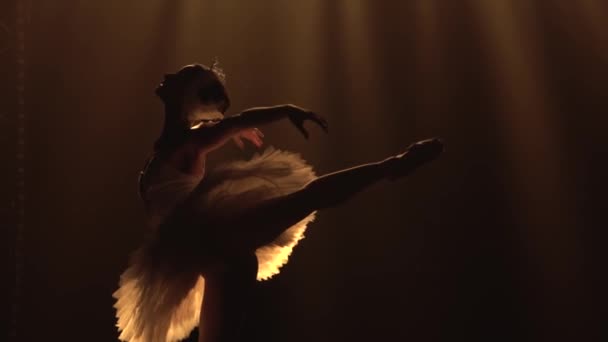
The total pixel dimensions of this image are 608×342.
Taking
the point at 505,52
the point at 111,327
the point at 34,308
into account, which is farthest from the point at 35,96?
the point at 505,52

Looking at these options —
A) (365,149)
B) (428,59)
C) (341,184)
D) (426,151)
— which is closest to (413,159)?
(426,151)

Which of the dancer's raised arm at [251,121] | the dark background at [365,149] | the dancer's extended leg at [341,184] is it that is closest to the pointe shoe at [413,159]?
the dancer's extended leg at [341,184]

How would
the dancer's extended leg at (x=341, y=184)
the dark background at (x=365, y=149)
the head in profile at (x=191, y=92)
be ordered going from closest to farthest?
the dancer's extended leg at (x=341, y=184) < the head in profile at (x=191, y=92) < the dark background at (x=365, y=149)

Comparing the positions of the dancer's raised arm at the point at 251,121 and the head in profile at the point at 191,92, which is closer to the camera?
the dancer's raised arm at the point at 251,121

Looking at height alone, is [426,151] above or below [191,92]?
below

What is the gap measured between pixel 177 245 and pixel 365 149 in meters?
1.10

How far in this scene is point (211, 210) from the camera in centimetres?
92

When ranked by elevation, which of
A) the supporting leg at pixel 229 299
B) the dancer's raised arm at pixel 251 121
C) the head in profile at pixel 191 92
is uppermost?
the head in profile at pixel 191 92

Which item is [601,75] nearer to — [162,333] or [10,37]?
[162,333]

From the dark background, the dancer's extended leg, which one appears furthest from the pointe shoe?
the dark background

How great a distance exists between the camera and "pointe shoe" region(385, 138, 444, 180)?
855 mm

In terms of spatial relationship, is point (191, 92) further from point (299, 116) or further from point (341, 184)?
point (341, 184)

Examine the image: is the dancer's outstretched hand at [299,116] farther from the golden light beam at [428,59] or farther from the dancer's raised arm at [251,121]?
the golden light beam at [428,59]

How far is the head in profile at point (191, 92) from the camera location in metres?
1.04
